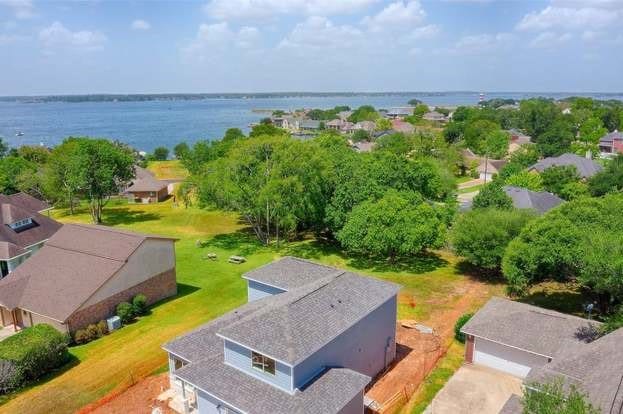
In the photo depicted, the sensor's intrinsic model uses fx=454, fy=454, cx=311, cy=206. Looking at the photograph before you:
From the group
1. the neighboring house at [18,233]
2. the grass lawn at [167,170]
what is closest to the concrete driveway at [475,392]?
the neighboring house at [18,233]

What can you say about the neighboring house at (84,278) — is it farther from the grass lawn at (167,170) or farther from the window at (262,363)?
A: the grass lawn at (167,170)

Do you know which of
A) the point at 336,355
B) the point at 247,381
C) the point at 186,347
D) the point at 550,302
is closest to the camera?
the point at 247,381

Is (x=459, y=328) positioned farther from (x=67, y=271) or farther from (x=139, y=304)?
(x=67, y=271)

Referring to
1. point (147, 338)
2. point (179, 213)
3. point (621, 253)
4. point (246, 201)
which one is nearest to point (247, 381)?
point (147, 338)

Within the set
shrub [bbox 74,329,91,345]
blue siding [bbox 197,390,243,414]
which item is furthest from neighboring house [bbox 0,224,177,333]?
blue siding [bbox 197,390,243,414]

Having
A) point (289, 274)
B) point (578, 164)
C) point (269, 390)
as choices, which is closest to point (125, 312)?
point (289, 274)

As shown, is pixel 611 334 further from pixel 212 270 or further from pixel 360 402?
pixel 212 270

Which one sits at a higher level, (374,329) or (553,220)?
(553,220)

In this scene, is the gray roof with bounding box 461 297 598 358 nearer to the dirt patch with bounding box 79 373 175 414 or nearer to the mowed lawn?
the mowed lawn
